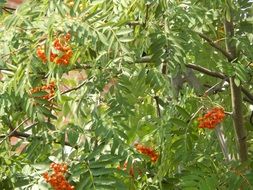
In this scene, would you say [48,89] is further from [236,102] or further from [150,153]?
[236,102]

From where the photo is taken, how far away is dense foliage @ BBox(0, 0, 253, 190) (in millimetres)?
1855

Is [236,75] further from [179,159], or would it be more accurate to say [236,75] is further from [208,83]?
[208,83]

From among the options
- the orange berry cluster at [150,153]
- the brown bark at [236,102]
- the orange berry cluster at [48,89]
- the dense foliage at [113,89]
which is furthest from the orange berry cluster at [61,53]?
the brown bark at [236,102]

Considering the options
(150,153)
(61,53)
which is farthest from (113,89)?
(150,153)

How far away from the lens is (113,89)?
6.54ft

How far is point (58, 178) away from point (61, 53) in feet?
1.31

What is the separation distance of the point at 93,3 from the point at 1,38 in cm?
34

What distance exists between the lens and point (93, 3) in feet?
6.09

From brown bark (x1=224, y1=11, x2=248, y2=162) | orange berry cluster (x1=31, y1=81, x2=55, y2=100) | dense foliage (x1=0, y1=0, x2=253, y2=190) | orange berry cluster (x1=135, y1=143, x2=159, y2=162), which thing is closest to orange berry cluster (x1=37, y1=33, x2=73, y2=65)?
dense foliage (x1=0, y1=0, x2=253, y2=190)

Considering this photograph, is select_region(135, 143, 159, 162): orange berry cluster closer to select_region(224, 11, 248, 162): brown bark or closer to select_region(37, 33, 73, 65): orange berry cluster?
select_region(224, 11, 248, 162): brown bark

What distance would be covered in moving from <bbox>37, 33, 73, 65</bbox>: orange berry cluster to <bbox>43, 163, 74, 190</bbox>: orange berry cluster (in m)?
0.34

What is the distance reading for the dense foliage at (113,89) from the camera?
1.86 meters

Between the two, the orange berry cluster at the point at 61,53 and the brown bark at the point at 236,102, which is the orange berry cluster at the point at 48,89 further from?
the brown bark at the point at 236,102

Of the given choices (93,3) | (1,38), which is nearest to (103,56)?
(93,3)
